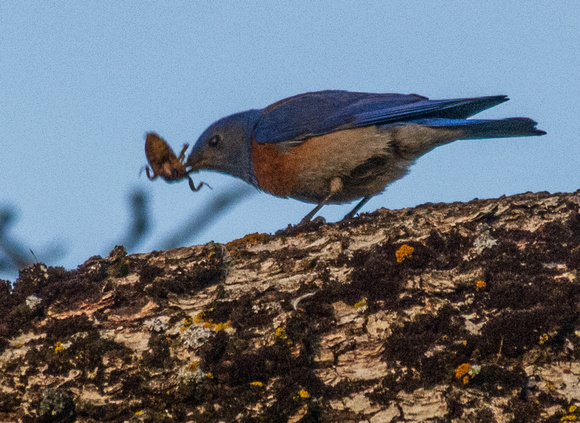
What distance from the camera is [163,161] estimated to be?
7.81m

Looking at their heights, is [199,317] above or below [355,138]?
below

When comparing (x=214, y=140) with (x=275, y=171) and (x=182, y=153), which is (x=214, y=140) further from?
(x=275, y=171)

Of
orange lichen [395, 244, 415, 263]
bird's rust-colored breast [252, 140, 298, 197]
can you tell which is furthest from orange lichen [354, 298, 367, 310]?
bird's rust-colored breast [252, 140, 298, 197]

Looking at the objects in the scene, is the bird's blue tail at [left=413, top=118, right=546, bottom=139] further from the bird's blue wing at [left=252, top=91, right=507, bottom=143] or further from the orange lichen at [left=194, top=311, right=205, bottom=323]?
the orange lichen at [left=194, top=311, right=205, bottom=323]

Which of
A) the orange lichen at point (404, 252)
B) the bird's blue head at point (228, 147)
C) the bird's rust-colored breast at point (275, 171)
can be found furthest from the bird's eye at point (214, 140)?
the orange lichen at point (404, 252)

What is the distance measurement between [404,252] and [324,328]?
752 millimetres

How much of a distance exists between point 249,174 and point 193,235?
2.43 m

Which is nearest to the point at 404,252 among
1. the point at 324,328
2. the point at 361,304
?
the point at 361,304

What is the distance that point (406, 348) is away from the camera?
3473 millimetres

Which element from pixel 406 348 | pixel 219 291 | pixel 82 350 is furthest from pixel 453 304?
pixel 82 350

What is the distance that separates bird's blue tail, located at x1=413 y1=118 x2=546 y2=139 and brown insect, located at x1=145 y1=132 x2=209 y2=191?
2.87 meters

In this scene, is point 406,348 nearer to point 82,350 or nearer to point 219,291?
point 219,291

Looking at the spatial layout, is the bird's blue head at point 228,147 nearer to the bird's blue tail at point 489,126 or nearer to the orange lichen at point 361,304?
the bird's blue tail at point 489,126

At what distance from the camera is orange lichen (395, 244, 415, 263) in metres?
4.04
